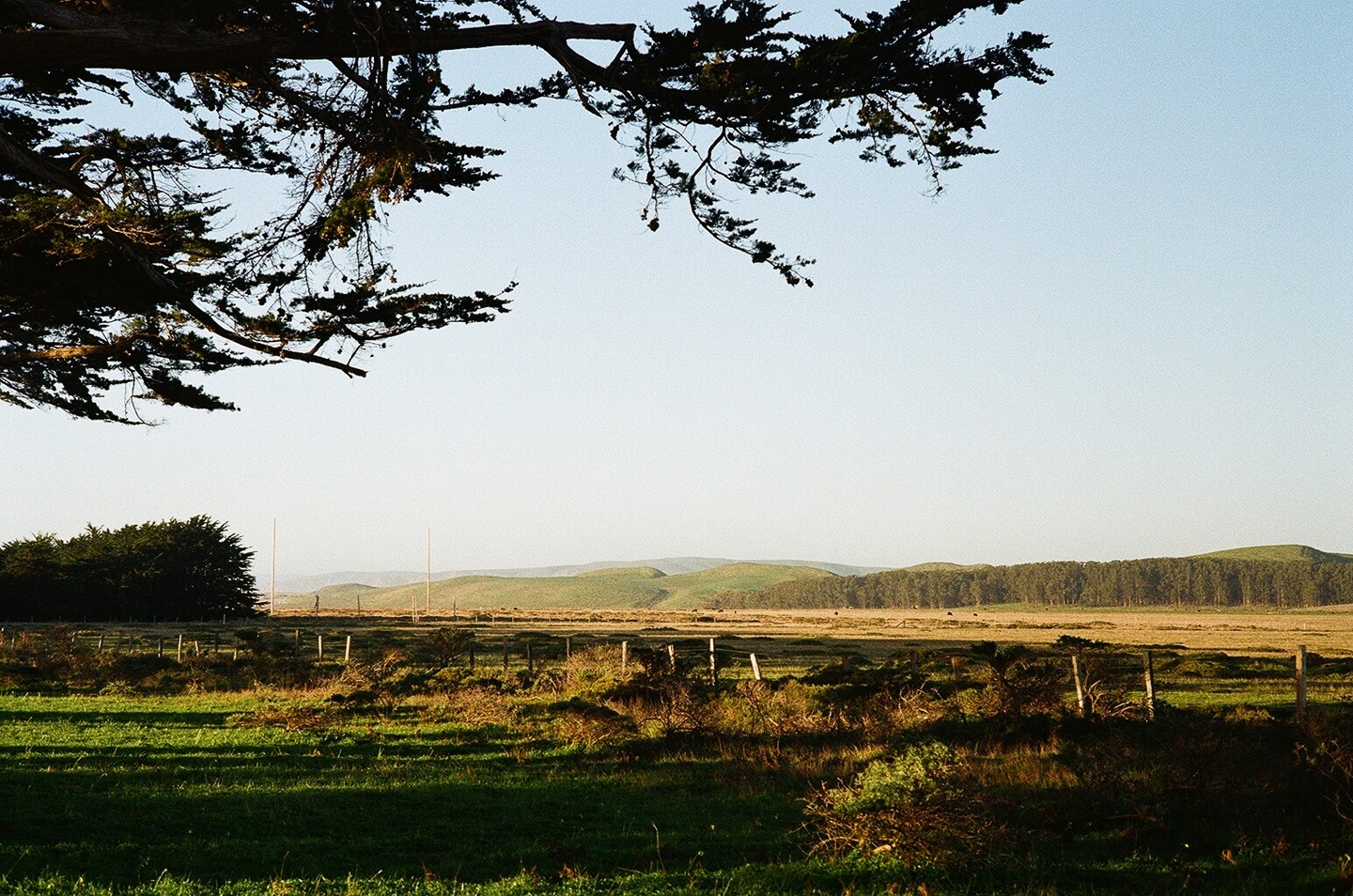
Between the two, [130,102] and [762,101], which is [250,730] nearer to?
[130,102]

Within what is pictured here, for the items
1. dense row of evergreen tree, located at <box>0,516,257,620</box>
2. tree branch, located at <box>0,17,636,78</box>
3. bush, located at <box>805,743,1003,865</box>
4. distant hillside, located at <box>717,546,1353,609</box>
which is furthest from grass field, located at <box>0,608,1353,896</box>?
distant hillside, located at <box>717,546,1353,609</box>

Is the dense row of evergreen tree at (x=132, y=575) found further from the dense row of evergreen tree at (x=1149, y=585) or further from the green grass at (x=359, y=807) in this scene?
the dense row of evergreen tree at (x=1149, y=585)

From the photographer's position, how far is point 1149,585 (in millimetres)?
181000

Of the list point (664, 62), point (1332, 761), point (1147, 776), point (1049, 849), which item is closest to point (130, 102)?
point (664, 62)

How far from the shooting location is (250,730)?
58.8ft

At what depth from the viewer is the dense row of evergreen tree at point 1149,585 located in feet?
557

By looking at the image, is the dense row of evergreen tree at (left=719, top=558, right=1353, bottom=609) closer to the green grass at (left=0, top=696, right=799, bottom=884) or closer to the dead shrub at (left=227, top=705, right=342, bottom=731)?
the dead shrub at (left=227, top=705, right=342, bottom=731)

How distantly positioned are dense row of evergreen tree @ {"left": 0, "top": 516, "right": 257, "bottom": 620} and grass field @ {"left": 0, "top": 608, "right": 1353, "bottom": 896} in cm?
4814

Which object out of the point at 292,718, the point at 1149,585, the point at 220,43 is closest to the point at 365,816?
the point at 220,43

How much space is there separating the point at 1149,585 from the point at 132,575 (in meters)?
168

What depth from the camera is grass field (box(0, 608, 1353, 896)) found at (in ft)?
28.4

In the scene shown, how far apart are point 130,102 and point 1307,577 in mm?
197280

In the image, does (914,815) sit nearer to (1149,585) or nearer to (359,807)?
(359,807)

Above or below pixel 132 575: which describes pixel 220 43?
above
